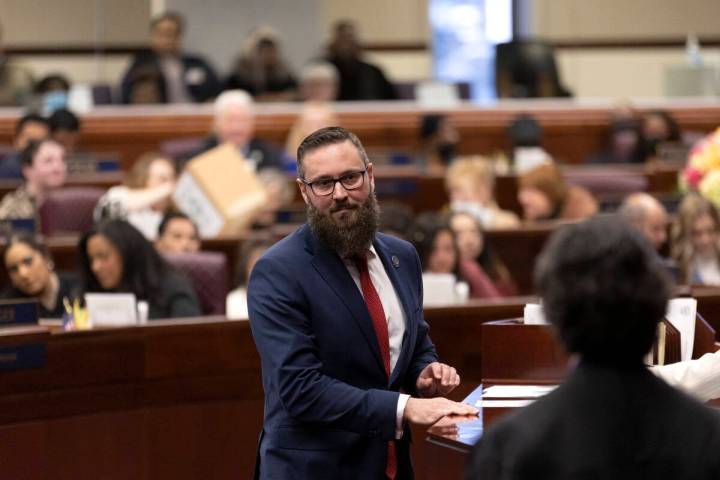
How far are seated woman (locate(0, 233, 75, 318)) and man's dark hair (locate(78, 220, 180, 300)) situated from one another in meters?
0.13

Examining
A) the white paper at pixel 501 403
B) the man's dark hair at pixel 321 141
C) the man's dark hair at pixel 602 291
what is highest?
the man's dark hair at pixel 321 141

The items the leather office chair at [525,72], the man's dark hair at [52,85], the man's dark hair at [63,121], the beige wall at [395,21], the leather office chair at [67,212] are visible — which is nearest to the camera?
the leather office chair at [67,212]

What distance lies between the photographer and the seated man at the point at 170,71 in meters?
12.1

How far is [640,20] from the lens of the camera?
53.1 ft

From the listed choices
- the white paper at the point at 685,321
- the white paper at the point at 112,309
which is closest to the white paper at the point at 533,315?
the white paper at the point at 685,321

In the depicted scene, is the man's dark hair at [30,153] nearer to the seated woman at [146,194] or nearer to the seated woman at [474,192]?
the seated woman at [146,194]

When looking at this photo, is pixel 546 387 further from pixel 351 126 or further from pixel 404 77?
pixel 404 77

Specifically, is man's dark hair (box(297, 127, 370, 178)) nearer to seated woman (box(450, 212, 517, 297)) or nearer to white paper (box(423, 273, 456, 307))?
white paper (box(423, 273, 456, 307))

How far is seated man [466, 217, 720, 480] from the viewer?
179 cm

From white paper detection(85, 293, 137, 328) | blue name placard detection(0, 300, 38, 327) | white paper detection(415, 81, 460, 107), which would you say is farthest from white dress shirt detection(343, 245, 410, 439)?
white paper detection(415, 81, 460, 107)

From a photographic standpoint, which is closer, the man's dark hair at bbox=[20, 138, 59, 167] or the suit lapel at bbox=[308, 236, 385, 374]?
the suit lapel at bbox=[308, 236, 385, 374]

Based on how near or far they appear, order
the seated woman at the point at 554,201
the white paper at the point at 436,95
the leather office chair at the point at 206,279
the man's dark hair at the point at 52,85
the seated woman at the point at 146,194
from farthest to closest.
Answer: the white paper at the point at 436,95 → the man's dark hair at the point at 52,85 → the seated woman at the point at 554,201 → the seated woman at the point at 146,194 → the leather office chair at the point at 206,279

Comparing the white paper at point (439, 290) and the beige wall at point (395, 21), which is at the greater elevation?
the beige wall at point (395, 21)

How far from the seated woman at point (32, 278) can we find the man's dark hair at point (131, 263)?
0.13 meters
